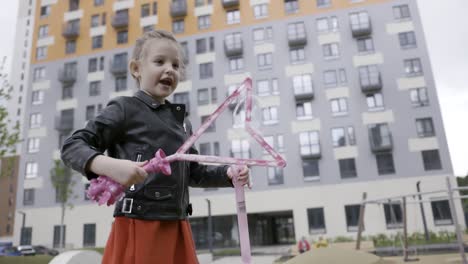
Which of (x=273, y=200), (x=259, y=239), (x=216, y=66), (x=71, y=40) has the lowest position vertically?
(x=259, y=239)

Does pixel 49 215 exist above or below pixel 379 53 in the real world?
below

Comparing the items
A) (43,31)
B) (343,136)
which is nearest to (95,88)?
(43,31)

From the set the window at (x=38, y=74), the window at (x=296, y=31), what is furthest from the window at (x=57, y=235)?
the window at (x=296, y=31)

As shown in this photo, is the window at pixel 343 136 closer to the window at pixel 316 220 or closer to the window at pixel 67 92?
the window at pixel 316 220

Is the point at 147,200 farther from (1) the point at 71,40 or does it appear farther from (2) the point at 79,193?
(1) the point at 71,40

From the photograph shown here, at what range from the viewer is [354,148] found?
28000mm

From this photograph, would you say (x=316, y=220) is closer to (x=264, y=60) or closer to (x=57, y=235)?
(x=264, y=60)

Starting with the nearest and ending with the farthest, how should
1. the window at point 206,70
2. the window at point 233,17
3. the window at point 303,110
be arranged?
the window at point 303,110
the window at point 206,70
the window at point 233,17

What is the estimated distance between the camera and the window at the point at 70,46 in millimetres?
35438

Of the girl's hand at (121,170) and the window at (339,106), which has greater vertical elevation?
the window at (339,106)

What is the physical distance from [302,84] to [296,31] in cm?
460

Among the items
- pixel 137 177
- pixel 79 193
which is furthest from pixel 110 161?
pixel 79 193

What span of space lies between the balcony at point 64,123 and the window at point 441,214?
29.6m

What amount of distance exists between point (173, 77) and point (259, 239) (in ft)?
99.5
